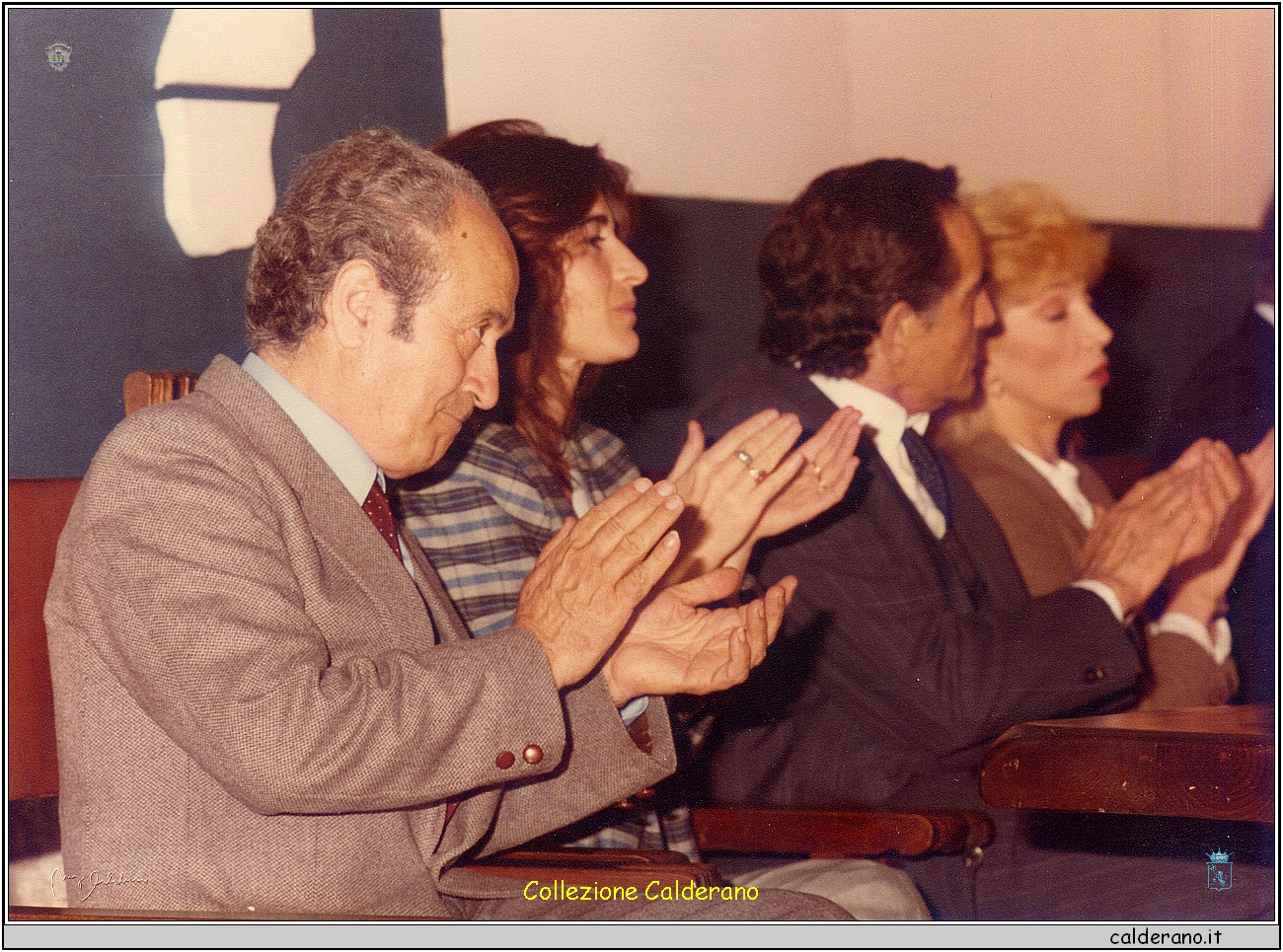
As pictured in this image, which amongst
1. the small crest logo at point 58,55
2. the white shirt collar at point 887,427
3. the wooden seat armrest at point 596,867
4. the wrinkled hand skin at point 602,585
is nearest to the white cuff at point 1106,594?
the white shirt collar at point 887,427

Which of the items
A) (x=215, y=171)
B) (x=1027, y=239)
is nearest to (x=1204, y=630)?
(x=1027, y=239)

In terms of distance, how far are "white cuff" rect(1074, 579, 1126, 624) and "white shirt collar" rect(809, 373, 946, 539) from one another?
0.77 ft

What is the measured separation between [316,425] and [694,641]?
0.40 meters

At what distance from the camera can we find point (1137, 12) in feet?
6.59

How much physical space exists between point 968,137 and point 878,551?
3.01ft

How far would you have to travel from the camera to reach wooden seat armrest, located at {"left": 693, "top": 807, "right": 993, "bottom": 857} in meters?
1.29

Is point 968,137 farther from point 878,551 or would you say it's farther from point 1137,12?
point 878,551

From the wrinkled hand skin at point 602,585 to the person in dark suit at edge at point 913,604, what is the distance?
0.56 meters

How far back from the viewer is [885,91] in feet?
6.42

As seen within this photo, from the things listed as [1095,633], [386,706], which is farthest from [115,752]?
[1095,633]

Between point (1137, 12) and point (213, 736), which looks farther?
point (1137, 12)

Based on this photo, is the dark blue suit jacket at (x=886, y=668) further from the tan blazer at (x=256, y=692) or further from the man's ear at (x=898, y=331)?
the tan blazer at (x=256, y=692)

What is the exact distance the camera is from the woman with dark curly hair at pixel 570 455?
1356mm
